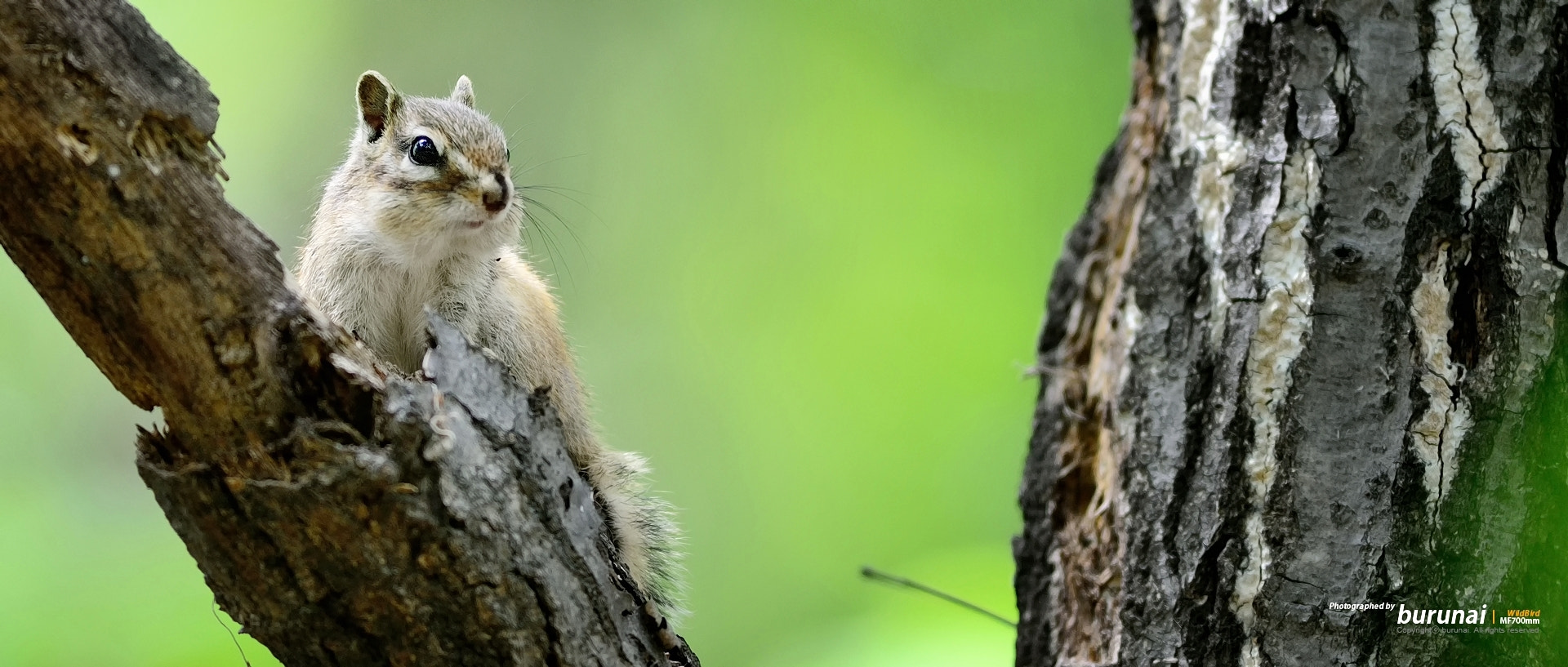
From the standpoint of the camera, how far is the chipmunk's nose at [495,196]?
226cm

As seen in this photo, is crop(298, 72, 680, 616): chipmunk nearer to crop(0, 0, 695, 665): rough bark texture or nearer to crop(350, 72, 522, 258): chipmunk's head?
crop(350, 72, 522, 258): chipmunk's head

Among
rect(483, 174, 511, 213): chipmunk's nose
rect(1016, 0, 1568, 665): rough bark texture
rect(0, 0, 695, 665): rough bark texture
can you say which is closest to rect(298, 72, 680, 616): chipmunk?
rect(483, 174, 511, 213): chipmunk's nose

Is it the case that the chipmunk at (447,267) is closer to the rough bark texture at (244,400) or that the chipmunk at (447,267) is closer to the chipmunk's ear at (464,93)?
the chipmunk's ear at (464,93)

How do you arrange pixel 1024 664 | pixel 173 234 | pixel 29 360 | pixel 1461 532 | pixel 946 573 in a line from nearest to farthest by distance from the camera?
pixel 173 234 → pixel 1461 532 → pixel 1024 664 → pixel 946 573 → pixel 29 360

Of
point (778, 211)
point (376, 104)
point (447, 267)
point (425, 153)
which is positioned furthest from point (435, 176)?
point (778, 211)

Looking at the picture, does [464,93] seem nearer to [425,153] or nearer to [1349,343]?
[425,153]

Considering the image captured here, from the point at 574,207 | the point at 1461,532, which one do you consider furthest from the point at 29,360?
the point at 1461,532

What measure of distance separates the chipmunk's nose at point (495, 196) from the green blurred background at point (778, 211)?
233cm

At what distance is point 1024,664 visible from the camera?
2375 mm

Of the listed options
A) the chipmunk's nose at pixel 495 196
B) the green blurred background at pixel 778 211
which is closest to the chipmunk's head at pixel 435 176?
the chipmunk's nose at pixel 495 196

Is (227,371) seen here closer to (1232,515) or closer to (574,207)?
(1232,515)

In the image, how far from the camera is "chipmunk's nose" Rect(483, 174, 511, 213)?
7.43 ft

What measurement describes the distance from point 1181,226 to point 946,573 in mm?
1638

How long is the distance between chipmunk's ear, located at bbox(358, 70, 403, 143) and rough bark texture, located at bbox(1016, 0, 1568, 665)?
67.6 inches
